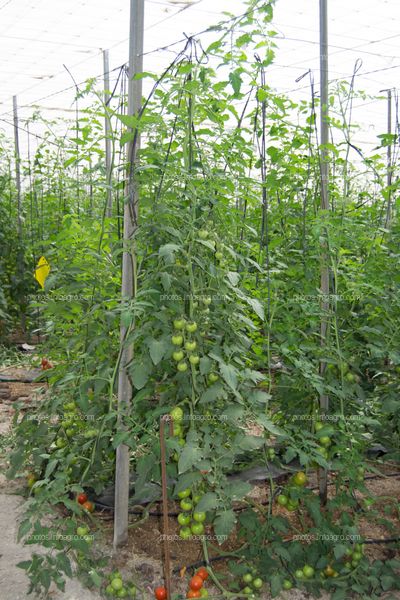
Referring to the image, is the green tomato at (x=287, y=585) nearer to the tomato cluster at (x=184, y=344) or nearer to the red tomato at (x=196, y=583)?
the red tomato at (x=196, y=583)

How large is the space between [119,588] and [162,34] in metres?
4.63

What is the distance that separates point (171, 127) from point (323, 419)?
1.48 metres

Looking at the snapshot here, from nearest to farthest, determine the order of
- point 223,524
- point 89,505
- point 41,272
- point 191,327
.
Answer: point 223,524 < point 191,327 < point 89,505 < point 41,272

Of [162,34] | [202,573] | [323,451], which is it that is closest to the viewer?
[202,573]

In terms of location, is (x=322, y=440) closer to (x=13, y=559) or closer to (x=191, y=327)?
(x=191, y=327)

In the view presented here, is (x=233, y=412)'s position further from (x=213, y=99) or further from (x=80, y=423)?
(x=213, y=99)

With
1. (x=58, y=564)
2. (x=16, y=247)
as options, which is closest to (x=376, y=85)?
(x=16, y=247)

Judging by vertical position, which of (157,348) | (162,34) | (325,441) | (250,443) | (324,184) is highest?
(162,34)

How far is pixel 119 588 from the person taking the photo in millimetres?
2334

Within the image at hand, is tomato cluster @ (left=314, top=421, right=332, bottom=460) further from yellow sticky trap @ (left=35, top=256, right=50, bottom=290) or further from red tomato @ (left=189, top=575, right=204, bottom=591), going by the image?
yellow sticky trap @ (left=35, top=256, right=50, bottom=290)

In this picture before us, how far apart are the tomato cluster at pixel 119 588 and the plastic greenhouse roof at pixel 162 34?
2948 mm

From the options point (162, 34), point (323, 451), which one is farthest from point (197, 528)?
point (162, 34)

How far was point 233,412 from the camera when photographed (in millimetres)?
2338

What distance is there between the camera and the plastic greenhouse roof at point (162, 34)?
4.78 metres
